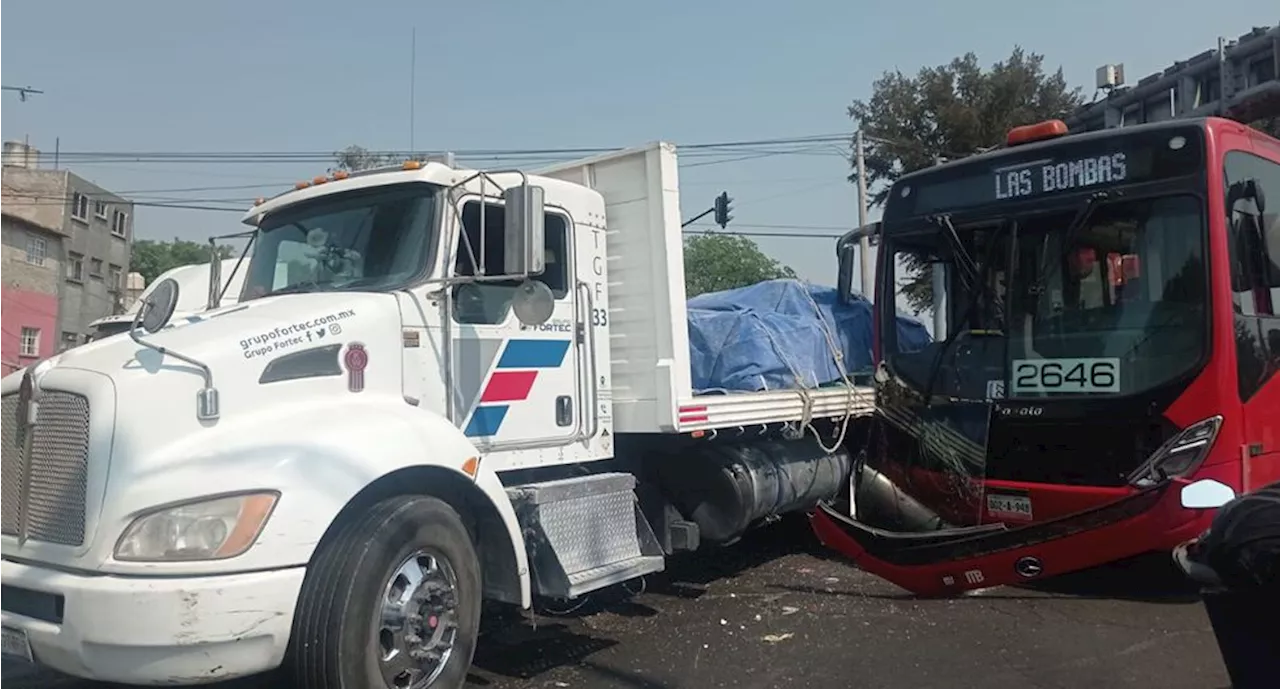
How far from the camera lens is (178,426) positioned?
4.26m

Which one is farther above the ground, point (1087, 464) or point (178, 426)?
point (178, 426)

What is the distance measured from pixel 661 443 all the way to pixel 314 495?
3.10m

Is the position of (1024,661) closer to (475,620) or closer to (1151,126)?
(475,620)

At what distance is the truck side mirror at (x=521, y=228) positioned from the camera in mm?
5168

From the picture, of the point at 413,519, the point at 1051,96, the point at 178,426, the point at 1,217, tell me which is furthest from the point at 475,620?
the point at 1,217

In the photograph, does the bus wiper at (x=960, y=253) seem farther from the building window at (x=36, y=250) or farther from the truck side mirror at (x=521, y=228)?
the building window at (x=36, y=250)

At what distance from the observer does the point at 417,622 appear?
470cm

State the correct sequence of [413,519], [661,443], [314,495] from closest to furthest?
[314,495] → [413,519] → [661,443]

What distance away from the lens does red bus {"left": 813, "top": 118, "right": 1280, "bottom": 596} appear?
607cm

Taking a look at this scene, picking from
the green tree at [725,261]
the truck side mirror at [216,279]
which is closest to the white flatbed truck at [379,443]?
the truck side mirror at [216,279]

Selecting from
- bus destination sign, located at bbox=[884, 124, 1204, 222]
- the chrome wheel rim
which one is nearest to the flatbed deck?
bus destination sign, located at bbox=[884, 124, 1204, 222]

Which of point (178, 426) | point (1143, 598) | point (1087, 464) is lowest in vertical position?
point (1143, 598)

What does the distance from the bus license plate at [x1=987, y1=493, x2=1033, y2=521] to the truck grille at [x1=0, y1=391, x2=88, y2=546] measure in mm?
5387

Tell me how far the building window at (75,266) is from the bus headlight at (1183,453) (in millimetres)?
44715
